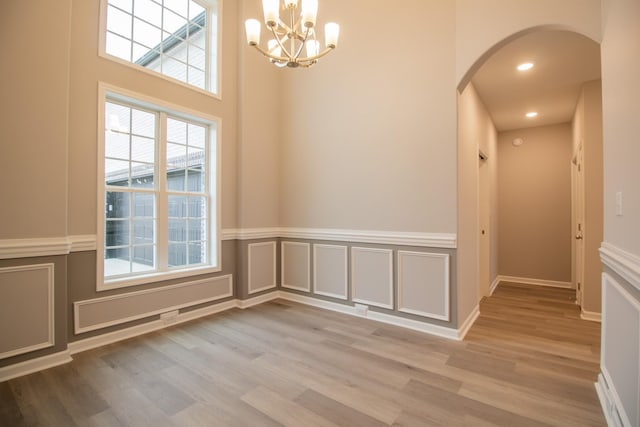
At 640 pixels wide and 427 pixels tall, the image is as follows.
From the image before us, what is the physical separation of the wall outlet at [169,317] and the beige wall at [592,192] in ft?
15.5

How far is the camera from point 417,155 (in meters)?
3.17

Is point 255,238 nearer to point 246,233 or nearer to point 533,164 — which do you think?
point 246,233

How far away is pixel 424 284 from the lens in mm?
3160

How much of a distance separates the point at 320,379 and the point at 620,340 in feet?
5.87

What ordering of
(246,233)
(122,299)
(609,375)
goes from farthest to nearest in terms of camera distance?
1. (246,233)
2. (122,299)
3. (609,375)

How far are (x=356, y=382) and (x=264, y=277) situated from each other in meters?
2.32

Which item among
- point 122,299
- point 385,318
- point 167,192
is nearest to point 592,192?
point 385,318

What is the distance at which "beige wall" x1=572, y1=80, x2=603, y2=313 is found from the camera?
3.50m

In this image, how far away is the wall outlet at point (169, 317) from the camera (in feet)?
10.8

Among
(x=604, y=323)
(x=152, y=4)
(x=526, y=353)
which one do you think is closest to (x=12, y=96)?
(x=152, y=4)

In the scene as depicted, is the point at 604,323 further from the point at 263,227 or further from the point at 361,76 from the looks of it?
the point at 263,227

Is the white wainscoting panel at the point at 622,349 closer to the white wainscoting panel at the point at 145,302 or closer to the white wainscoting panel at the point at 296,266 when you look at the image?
the white wainscoting panel at the point at 296,266

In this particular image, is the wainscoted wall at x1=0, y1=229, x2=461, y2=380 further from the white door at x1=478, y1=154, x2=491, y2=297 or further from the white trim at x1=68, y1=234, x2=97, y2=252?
the white door at x1=478, y1=154, x2=491, y2=297

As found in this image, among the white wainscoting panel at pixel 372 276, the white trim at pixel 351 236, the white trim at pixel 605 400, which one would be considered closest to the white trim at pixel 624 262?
the white trim at pixel 605 400
